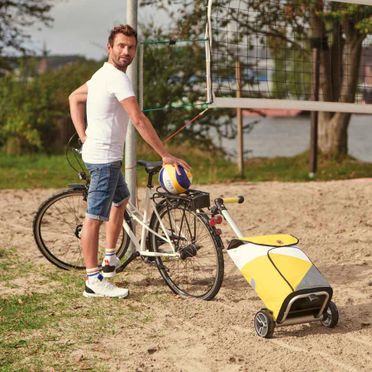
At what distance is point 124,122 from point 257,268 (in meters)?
1.54

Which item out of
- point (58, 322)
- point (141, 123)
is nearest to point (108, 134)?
point (141, 123)

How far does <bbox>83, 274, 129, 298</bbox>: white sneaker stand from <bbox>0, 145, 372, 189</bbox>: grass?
670 cm

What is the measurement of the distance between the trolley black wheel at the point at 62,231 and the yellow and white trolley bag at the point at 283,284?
5.68ft

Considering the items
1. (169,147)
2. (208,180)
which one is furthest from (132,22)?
(169,147)

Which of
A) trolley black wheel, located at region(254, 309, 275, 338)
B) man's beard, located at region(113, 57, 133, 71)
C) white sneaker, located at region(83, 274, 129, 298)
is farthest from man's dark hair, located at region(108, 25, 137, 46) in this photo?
trolley black wheel, located at region(254, 309, 275, 338)

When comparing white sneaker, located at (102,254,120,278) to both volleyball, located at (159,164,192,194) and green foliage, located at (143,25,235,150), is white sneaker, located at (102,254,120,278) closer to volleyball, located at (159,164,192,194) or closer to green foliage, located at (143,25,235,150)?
volleyball, located at (159,164,192,194)

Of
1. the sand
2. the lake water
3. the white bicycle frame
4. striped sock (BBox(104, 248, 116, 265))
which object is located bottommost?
the lake water

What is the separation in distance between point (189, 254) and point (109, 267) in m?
0.69

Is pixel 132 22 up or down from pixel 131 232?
up

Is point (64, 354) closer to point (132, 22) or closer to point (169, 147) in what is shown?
point (132, 22)

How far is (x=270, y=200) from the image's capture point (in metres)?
10.5

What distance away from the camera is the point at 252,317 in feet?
18.9

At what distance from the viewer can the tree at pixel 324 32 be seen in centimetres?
1542

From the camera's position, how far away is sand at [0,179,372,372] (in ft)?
16.0
